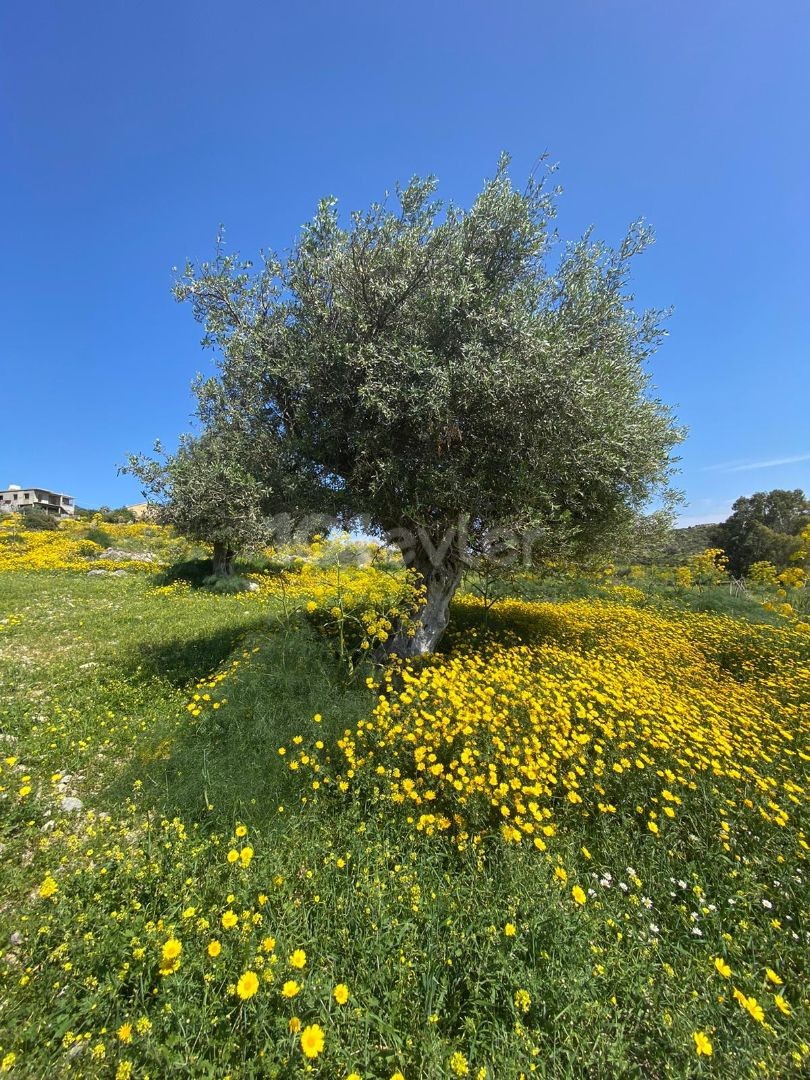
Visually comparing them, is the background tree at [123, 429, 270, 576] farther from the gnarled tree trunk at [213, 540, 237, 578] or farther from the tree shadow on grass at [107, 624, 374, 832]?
the gnarled tree trunk at [213, 540, 237, 578]

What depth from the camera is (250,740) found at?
4902 millimetres

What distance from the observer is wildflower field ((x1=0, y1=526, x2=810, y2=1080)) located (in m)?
2.34

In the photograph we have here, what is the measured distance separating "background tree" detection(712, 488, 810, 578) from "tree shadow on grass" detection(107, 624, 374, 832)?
1618 inches

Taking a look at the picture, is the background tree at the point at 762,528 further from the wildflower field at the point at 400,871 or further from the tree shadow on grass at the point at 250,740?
the tree shadow on grass at the point at 250,740

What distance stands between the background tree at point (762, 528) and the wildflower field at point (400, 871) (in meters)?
37.2

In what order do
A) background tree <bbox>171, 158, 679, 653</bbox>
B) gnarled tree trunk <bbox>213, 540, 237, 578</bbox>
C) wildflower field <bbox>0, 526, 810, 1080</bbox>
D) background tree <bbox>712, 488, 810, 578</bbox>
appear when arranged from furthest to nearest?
background tree <bbox>712, 488, 810, 578</bbox> → gnarled tree trunk <bbox>213, 540, 237, 578</bbox> → background tree <bbox>171, 158, 679, 653</bbox> → wildflower field <bbox>0, 526, 810, 1080</bbox>

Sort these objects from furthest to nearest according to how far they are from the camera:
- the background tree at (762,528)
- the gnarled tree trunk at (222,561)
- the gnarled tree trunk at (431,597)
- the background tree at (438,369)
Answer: the background tree at (762,528)
the gnarled tree trunk at (222,561)
the gnarled tree trunk at (431,597)
the background tree at (438,369)

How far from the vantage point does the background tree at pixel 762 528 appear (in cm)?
3616

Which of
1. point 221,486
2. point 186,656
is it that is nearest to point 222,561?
point 186,656

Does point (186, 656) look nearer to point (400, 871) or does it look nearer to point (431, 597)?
point (431, 597)

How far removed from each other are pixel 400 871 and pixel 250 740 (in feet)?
7.45

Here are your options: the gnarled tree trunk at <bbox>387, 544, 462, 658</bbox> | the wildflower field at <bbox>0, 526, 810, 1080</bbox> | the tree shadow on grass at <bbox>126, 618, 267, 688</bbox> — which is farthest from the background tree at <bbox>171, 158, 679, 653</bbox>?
the tree shadow on grass at <bbox>126, 618, 267, 688</bbox>

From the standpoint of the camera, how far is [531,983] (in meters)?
2.51

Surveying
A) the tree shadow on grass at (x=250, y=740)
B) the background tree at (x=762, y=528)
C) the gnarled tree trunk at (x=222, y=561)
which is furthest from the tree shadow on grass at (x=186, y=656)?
the background tree at (x=762, y=528)
